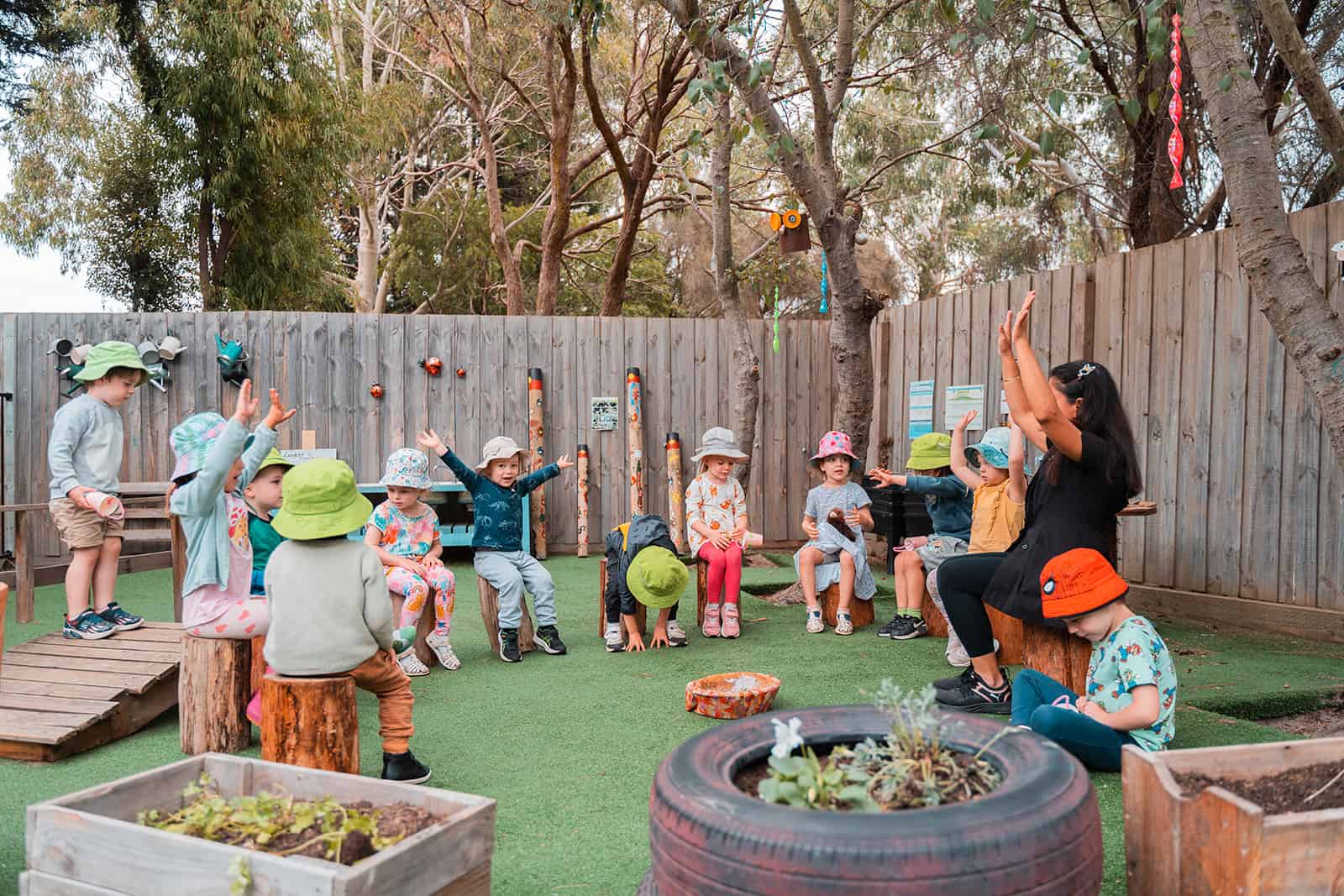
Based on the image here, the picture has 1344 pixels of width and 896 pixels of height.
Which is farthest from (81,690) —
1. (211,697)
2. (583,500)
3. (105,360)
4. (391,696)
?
(583,500)

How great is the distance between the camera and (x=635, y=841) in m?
2.84

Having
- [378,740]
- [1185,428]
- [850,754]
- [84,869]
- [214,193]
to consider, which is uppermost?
[214,193]

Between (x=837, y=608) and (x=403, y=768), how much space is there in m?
3.26

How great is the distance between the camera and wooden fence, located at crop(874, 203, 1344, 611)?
5.19 m

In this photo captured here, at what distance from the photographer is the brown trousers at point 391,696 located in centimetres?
326

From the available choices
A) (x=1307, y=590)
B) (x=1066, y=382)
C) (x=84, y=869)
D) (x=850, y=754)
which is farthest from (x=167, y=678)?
(x=1307, y=590)

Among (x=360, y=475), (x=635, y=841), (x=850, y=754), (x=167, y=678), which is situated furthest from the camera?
(x=360, y=475)

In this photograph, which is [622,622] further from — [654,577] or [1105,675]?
[1105,675]

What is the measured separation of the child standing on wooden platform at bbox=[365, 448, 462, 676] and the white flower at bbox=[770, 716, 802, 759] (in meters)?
3.33

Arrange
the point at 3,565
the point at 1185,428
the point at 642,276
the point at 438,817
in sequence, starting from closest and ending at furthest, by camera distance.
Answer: the point at 438,817
the point at 1185,428
the point at 3,565
the point at 642,276

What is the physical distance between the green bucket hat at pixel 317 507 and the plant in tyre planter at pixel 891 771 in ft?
6.06

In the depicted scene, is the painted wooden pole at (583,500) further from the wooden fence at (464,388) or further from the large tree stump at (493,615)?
the large tree stump at (493,615)

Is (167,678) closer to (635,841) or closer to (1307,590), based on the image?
(635,841)

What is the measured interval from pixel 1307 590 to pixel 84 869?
559 cm
